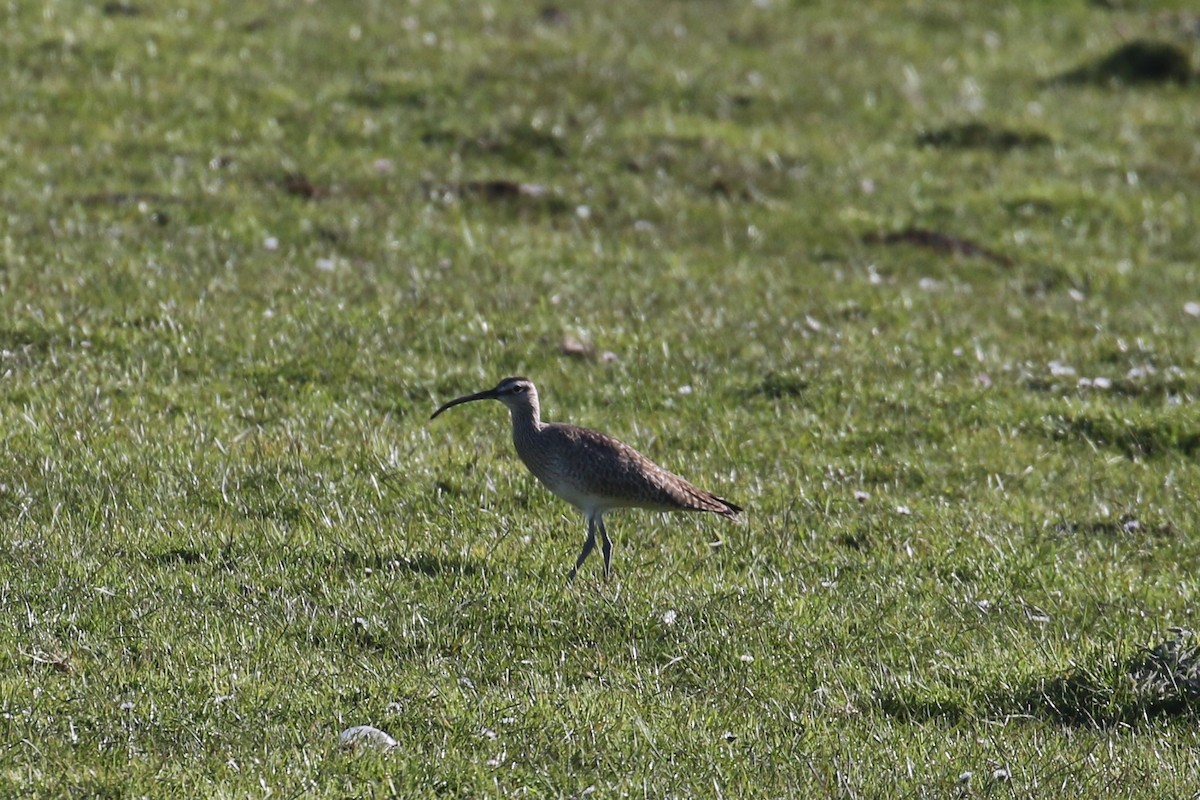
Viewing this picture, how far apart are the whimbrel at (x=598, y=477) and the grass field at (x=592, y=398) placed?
39cm

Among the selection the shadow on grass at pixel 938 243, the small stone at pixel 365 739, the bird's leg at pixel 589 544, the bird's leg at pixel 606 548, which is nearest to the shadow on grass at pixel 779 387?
the bird's leg at pixel 606 548

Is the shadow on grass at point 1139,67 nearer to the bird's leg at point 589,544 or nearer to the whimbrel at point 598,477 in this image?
the whimbrel at point 598,477

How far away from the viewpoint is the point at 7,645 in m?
7.86

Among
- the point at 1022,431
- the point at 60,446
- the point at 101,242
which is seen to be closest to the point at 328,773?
the point at 60,446

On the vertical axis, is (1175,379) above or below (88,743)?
below

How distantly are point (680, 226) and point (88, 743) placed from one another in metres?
12.4

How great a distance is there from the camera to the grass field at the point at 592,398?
7.68 m

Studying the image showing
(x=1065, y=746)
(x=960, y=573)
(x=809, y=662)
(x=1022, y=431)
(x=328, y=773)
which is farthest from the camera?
(x=1022, y=431)

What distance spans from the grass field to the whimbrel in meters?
0.39

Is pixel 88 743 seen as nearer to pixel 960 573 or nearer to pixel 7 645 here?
pixel 7 645

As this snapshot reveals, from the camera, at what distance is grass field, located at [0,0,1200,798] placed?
768cm

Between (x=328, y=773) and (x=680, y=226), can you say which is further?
(x=680, y=226)

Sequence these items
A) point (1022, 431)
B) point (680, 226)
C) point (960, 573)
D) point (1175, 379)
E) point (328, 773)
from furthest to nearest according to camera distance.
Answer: point (680, 226)
point (1175, 379)
point (1022, 431)
point (960, 573)
point (328, 773)

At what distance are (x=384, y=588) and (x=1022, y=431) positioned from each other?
20.8 ft
